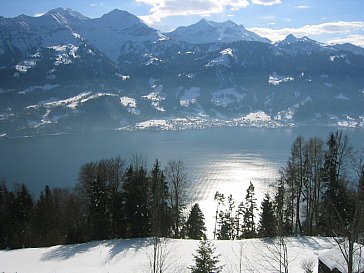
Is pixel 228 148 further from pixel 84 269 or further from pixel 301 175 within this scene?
pixel 84 269

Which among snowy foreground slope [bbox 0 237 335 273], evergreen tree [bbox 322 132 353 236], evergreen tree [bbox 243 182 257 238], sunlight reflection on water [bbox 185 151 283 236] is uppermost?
evergreen tree [bbox 322 132 353 236]

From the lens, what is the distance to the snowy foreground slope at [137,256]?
2311 cm

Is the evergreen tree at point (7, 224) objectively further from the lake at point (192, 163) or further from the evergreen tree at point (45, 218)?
the lake at point (192, 163)

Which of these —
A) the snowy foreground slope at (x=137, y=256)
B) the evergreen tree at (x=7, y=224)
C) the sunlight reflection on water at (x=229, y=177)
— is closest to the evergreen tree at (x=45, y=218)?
the evergreen tree at (x=7, y=224)

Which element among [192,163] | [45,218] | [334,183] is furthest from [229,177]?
[334,183]

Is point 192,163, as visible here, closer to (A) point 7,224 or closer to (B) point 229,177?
(B) point 229,177

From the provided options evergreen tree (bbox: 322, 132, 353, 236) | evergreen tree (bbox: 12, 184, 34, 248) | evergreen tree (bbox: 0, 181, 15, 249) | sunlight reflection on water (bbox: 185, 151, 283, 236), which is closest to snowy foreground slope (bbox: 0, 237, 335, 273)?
evergreen tree (bbox: 322, 132, 353, 236)

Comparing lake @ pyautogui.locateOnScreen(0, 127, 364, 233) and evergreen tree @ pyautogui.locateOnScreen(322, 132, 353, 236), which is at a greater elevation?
evergreen tree @ pyautogui.locateOnScreen(322, 132, 353, 236)

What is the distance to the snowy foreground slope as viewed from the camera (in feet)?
75.8

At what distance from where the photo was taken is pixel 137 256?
85.9ft

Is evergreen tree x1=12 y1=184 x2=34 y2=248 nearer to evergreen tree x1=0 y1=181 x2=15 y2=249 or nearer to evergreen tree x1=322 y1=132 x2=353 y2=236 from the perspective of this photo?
evergreen tree x1=0 y1=181 x2=15 y2=249

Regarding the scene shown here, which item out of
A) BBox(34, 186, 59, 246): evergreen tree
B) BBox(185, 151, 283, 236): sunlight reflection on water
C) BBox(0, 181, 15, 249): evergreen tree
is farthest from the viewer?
BBox(185, 151, 283, 236): sunlight reflection on water

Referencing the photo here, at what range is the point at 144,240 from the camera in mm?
30141

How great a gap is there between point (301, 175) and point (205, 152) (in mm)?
Answer: 142274
